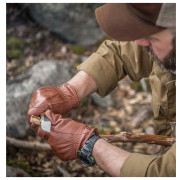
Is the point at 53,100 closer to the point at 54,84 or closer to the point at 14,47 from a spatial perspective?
the point at 54,84

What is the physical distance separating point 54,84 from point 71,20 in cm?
213

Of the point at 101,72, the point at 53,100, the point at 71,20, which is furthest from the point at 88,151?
the point at 71,20

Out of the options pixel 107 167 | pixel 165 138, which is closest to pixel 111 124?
pixel 165 138

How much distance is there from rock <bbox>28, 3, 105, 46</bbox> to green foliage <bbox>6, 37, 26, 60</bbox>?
2.36 ft

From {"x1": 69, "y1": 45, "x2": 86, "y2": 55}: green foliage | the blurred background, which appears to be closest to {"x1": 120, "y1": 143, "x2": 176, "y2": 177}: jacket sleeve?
the blurred background

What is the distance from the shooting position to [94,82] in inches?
110

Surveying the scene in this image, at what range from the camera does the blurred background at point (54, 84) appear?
343 centimetres

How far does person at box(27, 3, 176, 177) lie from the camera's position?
189cm

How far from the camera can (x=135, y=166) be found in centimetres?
194

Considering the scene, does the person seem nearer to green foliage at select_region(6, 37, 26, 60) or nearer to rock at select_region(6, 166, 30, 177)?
rock at select_region(6, 166, 30, 177)

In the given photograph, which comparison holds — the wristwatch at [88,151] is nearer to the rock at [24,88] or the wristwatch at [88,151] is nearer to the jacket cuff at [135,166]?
the jacket cuff at [135,166]

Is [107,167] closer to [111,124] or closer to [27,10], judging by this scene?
[111,124]

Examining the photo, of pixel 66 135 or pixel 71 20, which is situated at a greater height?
pixel 71 20

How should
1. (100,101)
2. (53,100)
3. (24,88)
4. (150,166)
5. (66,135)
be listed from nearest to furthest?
(150,166)
(66,135)
(53,100)
(24,88)
(100,101)
